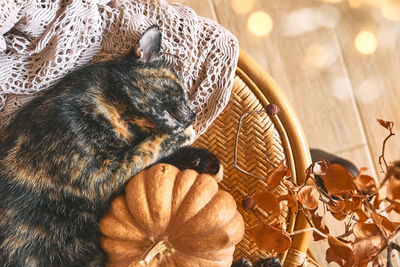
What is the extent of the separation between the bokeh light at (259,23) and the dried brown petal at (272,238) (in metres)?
1.52

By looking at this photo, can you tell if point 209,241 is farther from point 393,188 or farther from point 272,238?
point 393,188

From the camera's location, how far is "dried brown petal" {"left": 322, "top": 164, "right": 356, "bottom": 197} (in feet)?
3.31

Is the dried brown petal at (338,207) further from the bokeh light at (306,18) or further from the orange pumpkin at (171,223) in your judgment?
the bokeh light at (306,18)

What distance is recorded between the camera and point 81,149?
52.7 inches

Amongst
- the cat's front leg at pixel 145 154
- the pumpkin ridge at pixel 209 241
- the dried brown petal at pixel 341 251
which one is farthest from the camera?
the cat's front leg at pixel 145 154

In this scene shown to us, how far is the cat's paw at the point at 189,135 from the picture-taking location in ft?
4.92

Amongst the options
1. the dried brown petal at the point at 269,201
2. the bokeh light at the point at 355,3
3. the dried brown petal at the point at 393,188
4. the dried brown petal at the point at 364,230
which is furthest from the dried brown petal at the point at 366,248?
the bokeh light at the point at 355,3

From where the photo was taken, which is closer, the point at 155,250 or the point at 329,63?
the point at 155,250

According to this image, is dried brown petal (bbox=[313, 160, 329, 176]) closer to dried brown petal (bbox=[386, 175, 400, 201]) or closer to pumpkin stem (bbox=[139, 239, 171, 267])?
dried brown petal (bbox=[386, 175, 400, 201])

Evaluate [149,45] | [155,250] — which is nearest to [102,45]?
[149,45]

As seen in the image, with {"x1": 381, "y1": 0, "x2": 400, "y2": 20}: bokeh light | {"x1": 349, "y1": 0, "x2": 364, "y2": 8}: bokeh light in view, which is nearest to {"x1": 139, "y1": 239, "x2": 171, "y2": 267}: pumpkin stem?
{"x1": 349, "y1": 0, "x2": 364, "y2": 8}: bokeh light

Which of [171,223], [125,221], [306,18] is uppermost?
[306,18]

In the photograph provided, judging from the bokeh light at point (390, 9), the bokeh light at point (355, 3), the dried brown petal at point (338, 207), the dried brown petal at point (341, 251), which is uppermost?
the bokeh light at point (390, 9)

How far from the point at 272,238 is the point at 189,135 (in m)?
0.54
